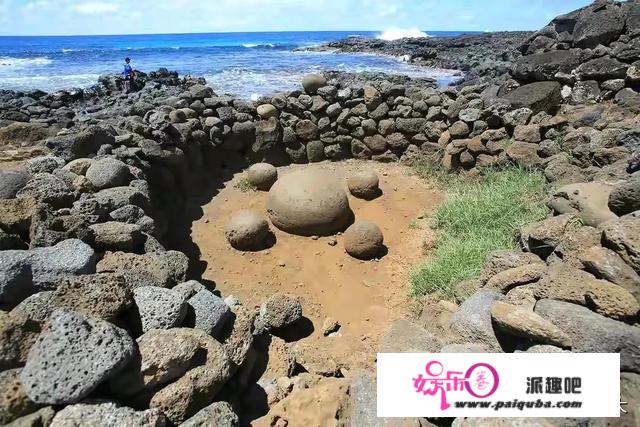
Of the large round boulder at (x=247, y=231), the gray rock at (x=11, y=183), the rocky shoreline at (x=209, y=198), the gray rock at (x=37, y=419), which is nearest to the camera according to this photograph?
the gray rock at (x=37, y=419)

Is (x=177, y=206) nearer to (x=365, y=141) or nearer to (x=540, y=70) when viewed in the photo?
(x=365, y=141)

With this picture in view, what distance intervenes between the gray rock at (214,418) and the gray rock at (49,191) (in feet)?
9.16

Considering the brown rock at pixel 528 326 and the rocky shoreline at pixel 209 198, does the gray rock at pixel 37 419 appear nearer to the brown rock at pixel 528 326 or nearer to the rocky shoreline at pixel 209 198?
the rocky shoreline at pixel 209 198

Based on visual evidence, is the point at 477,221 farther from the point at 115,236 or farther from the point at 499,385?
the point at 115,236

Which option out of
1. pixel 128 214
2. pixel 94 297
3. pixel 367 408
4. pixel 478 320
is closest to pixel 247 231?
pixel 128 214

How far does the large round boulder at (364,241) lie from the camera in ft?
18.7

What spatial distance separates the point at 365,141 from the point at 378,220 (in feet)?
8.26

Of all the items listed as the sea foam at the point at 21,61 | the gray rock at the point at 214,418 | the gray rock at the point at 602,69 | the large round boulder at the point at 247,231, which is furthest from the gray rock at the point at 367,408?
the sea foam at the point at 21,61

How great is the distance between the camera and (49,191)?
4141 millimetres

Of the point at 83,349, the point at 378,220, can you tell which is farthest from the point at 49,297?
the point at 378,220

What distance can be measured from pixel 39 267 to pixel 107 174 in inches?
88.3

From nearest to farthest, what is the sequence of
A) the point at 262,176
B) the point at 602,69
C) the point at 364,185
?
the point at 602,69, the point at 364,185, the point at 262,176

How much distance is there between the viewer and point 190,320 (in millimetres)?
3084

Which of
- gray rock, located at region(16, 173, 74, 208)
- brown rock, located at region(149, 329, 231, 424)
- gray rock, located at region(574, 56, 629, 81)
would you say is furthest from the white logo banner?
gray rock, located at region(574, 56, 629, 81)
